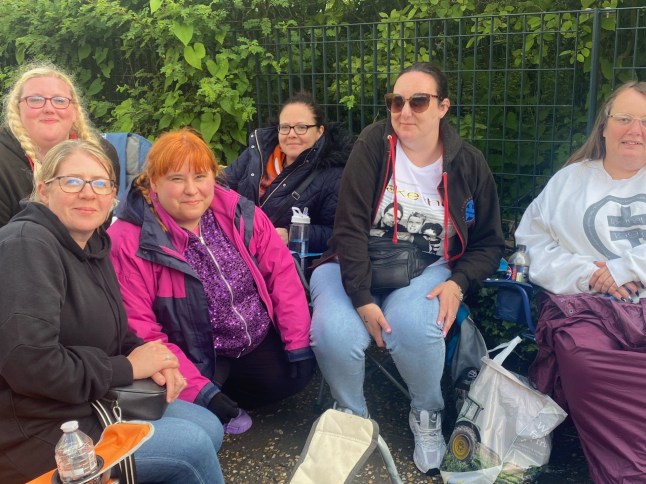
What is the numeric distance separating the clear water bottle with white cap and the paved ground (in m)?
0.87

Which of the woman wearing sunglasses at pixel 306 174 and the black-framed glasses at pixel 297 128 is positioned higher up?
the black-framed glasses at pixel 297 128

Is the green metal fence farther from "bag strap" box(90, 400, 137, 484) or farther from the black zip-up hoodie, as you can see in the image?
"bag strap" box(90, 400, 137, 484)

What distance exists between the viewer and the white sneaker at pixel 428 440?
3031 mm

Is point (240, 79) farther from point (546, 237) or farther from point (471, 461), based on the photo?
point (471, 461)

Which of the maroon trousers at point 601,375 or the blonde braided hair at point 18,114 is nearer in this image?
the maroon trousers at point 601,375

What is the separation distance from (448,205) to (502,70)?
4.64 ft

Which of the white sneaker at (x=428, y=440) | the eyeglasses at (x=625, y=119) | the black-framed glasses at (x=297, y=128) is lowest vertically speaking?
the white sneaker at (x=428, y=440)

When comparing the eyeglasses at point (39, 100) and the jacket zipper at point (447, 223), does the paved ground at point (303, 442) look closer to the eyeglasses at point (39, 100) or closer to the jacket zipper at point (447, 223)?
the jacket zipper at point (447, 223)

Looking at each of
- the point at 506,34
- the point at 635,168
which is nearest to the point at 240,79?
the point at 506,34

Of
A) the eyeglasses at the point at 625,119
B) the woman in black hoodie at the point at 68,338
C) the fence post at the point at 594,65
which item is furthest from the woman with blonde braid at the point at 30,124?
the fence post at the point at 594,65

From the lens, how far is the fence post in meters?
3.77

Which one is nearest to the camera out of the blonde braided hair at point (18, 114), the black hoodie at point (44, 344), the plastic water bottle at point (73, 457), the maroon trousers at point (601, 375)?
the plastic water bottle at point (73, 457)

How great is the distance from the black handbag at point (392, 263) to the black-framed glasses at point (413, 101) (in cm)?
67

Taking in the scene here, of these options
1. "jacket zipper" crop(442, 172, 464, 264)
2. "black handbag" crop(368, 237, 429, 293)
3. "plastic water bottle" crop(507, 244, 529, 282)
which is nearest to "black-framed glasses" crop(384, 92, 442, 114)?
"jacket zipper" crop(442, 172, 464, 264)
